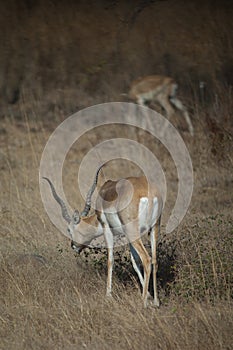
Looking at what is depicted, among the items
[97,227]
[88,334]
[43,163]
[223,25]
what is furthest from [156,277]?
[223,25]

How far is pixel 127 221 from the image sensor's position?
17.5 feet

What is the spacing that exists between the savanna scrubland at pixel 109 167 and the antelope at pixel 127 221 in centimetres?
18

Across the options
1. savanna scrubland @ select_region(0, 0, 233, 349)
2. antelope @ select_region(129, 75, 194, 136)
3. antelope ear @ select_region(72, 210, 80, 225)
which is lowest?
antelope @ select_region(129, 75, 194, 136)

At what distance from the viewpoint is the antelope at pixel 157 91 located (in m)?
12.7

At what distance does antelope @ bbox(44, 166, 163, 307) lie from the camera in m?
5.28

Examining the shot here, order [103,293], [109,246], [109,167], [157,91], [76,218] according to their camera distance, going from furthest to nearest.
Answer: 1. [157,91]
2. [109,167]
3. [76,218]
4. [109,246]
5. [103,293]

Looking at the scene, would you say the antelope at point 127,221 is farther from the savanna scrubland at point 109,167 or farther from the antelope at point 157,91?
the antelope at point 157,91

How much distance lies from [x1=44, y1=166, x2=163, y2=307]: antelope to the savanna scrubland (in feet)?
0.58

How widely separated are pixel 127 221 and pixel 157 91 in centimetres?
808

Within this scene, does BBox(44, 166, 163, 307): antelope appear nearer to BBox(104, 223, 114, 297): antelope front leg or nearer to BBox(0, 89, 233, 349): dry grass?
BBox(104, 223, 114, 297): antelope front leg

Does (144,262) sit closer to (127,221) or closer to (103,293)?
(127,221)

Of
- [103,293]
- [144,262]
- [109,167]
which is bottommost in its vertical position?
[109,167]

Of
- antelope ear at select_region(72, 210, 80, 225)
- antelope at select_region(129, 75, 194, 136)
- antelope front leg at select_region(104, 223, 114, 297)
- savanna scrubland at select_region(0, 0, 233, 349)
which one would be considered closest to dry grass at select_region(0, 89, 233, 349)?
savanna scrubland at select_region(0, 0, 233, 349)

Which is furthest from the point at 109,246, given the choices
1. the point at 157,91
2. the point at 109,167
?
the point at 157,91
